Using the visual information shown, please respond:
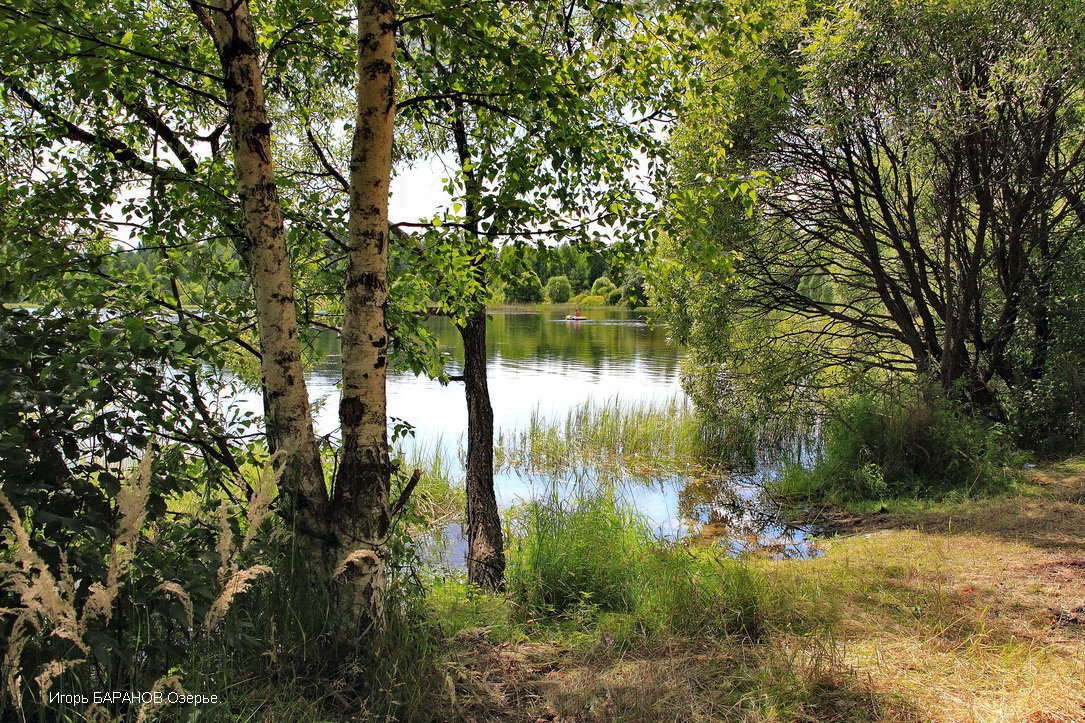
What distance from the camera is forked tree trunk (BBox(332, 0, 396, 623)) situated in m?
2.98

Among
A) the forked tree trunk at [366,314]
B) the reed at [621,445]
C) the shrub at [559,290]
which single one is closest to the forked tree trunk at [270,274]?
the forked tree trunk at [366,314]

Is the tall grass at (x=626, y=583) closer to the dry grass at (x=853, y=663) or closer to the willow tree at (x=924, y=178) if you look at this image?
the dry grass at (x=853, y=663)

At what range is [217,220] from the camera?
382 cm

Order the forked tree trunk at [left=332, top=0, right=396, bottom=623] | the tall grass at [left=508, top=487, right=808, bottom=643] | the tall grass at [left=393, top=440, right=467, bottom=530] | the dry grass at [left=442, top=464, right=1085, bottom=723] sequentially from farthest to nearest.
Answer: the tall grass at [left=393, top=440, right=467, bottom=530], the tall grass at [left=508, top=487, right=808, bottom=643], the forked tree trunk at [left=332, top=0, right=396, bottom=623], the dry grass at [left=442, top=464, right=1085, bottom=723]

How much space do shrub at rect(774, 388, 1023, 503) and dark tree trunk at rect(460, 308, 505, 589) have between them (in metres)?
5.19

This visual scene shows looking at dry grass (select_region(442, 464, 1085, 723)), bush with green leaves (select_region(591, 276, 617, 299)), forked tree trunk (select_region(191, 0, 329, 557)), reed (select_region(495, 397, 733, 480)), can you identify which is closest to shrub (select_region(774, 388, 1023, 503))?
reed (select_region(495, 397, 733, 480))

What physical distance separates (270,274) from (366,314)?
1.46 ft

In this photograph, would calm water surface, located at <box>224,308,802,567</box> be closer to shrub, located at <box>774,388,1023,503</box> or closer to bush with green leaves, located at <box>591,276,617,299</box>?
shrub, located at <box>774,388,1023,503</box>

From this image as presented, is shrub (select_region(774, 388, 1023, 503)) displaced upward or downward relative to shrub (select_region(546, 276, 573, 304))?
downward

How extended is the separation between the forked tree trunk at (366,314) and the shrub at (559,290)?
8176 centimetres

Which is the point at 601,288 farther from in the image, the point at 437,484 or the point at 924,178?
the point at 437,484

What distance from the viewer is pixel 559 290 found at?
8919 cm

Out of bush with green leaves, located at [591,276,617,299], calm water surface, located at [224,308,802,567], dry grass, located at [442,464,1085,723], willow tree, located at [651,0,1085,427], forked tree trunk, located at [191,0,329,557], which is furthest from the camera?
bush with green leaves, located at [591,276,617,299]

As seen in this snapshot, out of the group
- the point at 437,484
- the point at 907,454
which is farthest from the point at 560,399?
the point at 907,454
